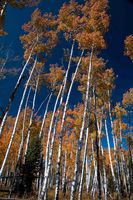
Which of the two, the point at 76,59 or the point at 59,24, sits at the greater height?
the point at 59,24

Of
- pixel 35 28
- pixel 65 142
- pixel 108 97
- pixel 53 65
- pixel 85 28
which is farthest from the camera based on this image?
pixel 65 142

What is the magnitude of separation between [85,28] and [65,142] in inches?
Answer: 810

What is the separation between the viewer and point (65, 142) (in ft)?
104

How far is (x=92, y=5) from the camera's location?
49.1 ft

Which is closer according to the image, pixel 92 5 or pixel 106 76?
pixel 92 5

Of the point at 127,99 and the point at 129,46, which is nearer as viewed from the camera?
the point at 129,46

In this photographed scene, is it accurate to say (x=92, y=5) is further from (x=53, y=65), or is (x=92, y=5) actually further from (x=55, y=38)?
(x=53, y=65)

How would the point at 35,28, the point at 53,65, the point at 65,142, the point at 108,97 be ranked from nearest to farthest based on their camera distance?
the point at 35,28
the point at 108,97
the point at 53,65
the point at 65,142

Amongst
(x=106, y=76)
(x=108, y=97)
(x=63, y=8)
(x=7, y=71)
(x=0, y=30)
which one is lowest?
(x=7, y=71)

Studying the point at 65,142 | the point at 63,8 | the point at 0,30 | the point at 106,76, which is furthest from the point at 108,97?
the point at 65,142

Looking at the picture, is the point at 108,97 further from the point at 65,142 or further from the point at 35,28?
the point at 65,142

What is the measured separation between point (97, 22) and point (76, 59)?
109 inches

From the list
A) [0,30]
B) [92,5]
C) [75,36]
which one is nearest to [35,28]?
[75,36]

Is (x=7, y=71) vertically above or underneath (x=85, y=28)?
underneath
